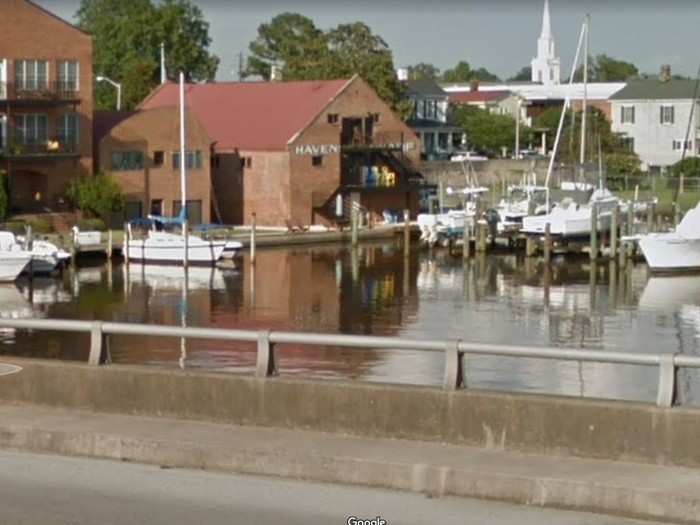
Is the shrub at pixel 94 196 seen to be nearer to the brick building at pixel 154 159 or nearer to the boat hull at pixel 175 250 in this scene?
the brick building at pixel 154 159

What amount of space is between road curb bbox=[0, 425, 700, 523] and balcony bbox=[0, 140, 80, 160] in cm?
6144

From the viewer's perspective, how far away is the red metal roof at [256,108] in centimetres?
8894

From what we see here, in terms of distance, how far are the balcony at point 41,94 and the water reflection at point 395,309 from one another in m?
9.62

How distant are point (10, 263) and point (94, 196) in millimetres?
12579

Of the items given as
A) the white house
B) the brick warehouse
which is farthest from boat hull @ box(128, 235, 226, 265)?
the white house

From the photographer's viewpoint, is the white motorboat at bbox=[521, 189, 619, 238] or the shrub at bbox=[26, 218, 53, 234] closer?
the shrub at bbox=[26, 218, 53, 234]

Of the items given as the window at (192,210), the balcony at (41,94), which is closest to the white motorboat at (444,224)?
the window at (192,210)

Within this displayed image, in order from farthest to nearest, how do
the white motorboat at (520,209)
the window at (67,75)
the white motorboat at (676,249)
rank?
the white motorboat at (520,209)
the window at (67,75)
the white motorboat at (676,249)

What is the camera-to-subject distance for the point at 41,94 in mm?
78375

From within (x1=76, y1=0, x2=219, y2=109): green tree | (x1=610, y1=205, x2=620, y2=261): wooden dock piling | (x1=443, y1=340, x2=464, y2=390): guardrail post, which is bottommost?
(x1=610, y1=205, x2=620, y2=261): wooden dock piling

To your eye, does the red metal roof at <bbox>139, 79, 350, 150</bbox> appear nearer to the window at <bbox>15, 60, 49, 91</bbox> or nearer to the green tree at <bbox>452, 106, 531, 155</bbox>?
the window at <bbox>15, 60, 49, 91</bbox>

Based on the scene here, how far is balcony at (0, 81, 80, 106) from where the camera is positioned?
76500mm

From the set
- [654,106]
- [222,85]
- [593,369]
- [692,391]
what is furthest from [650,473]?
[654,106]

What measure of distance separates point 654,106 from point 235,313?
75.3 meters
